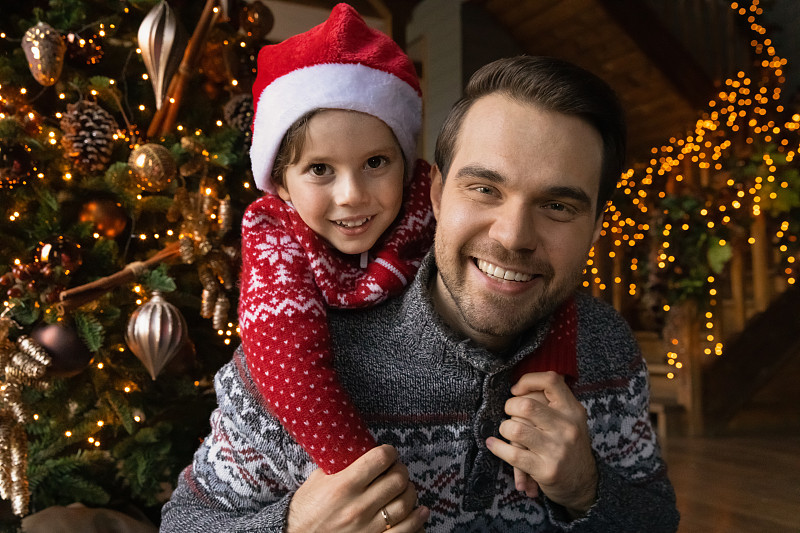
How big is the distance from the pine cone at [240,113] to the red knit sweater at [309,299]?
91cm

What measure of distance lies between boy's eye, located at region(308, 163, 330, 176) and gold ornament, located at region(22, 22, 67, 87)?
1043 millimetres

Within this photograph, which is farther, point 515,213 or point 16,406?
point 16,406

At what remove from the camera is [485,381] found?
3.93 feet

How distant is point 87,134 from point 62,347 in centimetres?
63

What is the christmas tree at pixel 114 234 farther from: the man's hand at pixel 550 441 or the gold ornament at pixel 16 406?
the man's hand at pixel 550 441

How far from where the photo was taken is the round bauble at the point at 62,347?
6.15ft

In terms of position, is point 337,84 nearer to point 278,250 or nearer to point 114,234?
point 278,250

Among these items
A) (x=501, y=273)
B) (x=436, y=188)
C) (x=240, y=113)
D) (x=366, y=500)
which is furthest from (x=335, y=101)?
(x=240, y=113)

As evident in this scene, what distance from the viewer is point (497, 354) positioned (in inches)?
51.2

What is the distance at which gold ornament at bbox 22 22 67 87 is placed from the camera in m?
1.91

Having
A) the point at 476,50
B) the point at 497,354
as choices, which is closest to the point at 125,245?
the point at 497,354

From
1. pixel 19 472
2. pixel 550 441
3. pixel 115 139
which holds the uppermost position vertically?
pixel 115 139

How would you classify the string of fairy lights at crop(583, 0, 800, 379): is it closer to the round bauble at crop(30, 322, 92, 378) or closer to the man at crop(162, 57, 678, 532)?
the man at crop(162, 57, 678, 532)

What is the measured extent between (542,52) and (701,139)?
142cm
